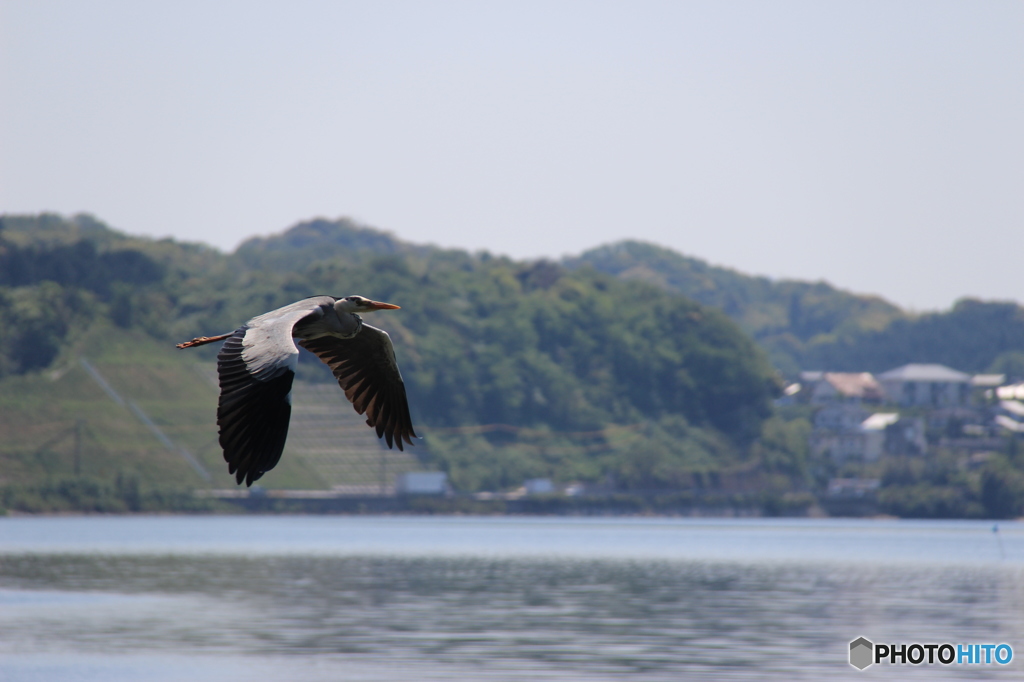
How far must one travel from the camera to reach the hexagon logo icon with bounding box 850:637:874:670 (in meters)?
38.4

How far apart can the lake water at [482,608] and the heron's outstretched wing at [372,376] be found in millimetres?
21492

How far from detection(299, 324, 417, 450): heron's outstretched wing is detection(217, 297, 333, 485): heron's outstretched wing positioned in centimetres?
304

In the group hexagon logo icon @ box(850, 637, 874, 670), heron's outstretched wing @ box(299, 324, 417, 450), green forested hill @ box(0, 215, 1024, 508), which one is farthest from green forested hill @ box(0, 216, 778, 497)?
heron's outstretched wing @ box(299, 324, 417, 450)

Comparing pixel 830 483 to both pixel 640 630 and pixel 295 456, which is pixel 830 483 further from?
pixel 640 630

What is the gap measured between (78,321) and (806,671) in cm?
14369

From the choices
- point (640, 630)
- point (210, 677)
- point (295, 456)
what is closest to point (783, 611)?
point (640, 630)

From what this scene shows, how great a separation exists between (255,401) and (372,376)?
11.5 ft

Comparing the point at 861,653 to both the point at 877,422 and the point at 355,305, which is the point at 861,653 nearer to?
the point at 355,305

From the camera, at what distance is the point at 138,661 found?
37906 mm

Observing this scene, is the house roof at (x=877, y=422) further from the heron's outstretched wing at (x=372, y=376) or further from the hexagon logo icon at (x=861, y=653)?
the heron's outstretched wing at (x=372, y=376)

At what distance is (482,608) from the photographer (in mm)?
51938

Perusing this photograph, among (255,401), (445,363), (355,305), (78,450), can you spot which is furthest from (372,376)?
(445,363)

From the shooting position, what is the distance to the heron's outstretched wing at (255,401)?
34.6ft

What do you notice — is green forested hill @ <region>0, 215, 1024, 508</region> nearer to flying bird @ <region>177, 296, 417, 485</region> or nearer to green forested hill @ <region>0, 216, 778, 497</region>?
green forested hill @ <region>0, 216, 778, 497</region>
